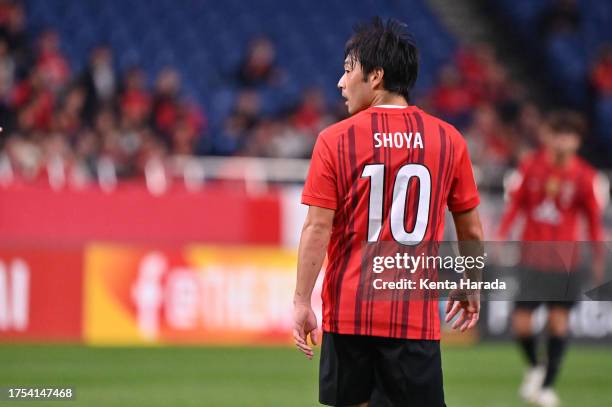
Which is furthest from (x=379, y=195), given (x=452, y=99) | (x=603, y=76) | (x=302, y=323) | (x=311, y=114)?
(x=603, y=76)

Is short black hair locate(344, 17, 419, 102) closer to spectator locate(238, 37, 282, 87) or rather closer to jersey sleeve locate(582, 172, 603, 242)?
jersey sleeve locate(582, 172, 603, 242)

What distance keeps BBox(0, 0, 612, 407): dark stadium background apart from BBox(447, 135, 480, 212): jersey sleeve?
4233 mm

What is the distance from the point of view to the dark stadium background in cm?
1134

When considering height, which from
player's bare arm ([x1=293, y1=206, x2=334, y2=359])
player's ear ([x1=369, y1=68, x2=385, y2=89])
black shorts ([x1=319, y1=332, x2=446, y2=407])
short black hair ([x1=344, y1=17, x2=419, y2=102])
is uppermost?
short black hair ([x1=344, y1=17, x2=419, y2=102])

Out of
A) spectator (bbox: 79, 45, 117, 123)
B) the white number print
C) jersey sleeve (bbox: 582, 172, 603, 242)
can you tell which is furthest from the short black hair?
spectator (bbox: 79, 45, 117, 123)

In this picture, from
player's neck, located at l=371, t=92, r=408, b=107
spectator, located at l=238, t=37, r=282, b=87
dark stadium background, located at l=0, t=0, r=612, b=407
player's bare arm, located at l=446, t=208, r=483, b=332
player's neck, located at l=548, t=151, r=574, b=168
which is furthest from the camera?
spectator, located at l=238, t=37, r=282, b=87

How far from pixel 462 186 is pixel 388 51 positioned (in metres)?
0.60

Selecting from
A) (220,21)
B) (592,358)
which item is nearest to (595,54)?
(220,21)

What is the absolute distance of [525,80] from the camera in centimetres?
2031

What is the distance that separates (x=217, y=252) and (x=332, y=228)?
8550mm

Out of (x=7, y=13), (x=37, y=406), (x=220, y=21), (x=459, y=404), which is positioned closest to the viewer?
(x=37, y=406)

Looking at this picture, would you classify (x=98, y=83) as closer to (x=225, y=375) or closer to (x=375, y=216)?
(x=225, y=375)

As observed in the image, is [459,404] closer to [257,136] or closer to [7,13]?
[257,136]

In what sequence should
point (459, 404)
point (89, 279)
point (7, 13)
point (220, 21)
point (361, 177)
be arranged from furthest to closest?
1. point (220, 21)
2. point (7, 13)
3. point (89, 279)
4. point (459, 404)
5. point (361, 177)
